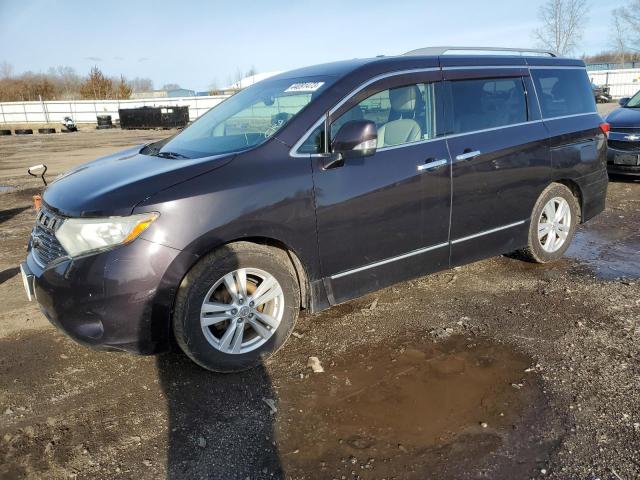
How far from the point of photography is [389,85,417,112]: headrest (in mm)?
3803

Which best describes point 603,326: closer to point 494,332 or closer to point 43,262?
point 494,332

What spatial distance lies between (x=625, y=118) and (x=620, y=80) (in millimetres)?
36740

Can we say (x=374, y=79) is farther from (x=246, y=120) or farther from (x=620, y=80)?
(x=620, y=80)

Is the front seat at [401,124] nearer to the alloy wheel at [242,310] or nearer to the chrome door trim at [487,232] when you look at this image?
the chrome door trim at [487,232]

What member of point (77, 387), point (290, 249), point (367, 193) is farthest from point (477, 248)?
point (77, 387)

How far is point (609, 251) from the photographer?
18.0 ft

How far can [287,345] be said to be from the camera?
11.9ft

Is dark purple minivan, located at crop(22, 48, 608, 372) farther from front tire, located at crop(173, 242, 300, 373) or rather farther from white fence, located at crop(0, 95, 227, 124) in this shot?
white fence, located at crop(0, 95, 227, 124)

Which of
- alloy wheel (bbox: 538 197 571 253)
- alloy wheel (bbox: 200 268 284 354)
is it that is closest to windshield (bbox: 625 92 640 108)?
alloy wheel (bbox: 538 197 571 253)

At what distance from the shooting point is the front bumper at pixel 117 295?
2773 mm

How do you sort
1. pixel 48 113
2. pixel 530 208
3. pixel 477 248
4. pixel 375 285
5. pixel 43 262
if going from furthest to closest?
1. pixel 48 113
2. pixel 530 208
3. pixel 477 248
4. pixel 375 285
5. pixel 43 262

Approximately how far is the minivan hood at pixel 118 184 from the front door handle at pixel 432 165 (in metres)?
1.49

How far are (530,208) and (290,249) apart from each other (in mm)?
2619

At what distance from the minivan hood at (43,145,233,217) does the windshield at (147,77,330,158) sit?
0.29 m
